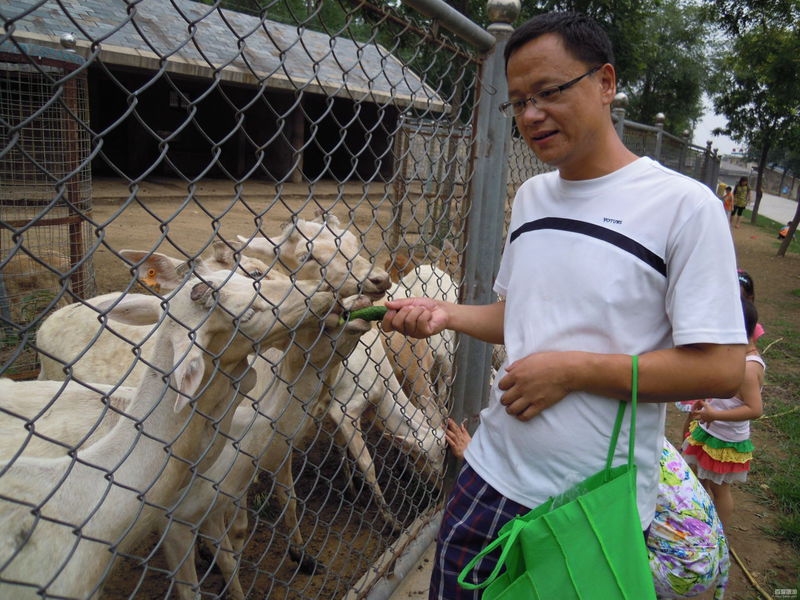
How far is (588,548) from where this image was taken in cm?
139

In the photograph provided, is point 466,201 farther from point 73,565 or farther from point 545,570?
point 73,565

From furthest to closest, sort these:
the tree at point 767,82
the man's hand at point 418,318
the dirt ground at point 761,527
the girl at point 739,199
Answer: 1. the girl at point 739,199
2. the tree at point 767,82
3. the dirt ground at point 761,527
4. the man's hand at point 418,318

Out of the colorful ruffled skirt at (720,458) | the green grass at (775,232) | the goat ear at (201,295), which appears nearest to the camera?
the goat ear at (201,295)

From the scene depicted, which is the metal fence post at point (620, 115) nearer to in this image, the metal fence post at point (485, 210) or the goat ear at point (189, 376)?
the metal fence post at point (485, 210)

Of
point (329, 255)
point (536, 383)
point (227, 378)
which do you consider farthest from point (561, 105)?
point (329, 255)

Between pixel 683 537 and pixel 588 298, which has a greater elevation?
pixel 588 298

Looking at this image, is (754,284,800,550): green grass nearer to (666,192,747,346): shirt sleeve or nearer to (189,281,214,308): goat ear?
(666,192,747,346): shirt sleeve

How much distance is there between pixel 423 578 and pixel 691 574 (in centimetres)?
110

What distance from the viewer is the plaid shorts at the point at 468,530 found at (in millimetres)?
1651

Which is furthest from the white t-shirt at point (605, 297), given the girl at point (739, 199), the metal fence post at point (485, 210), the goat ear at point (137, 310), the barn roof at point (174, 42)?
the girl at point (739, 199)

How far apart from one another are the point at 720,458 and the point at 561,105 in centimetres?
270

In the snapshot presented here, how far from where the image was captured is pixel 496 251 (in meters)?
2.75

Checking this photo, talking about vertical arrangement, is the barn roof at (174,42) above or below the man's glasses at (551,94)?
below

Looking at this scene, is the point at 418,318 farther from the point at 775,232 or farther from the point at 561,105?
the point at 775,232
